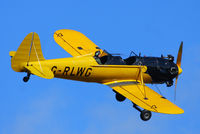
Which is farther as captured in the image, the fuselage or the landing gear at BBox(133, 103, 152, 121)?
the landing gear at BBox(133, 103, 152, 121)

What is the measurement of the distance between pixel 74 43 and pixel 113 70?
12.8 feet

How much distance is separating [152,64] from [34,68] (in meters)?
5.84

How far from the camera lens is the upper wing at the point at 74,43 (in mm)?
26344

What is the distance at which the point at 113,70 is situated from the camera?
77.8ft

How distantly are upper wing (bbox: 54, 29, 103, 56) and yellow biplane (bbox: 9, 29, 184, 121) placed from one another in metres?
0.05

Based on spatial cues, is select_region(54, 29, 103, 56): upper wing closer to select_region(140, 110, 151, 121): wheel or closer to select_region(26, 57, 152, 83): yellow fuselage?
select_region(26, 57, 152, 83): yellow fuselage

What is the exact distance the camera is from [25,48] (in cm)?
2112

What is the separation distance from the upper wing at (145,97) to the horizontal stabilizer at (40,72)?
3.35 m

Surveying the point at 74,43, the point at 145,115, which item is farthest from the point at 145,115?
the point at 74,43

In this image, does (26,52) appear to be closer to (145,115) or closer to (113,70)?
(113,70)

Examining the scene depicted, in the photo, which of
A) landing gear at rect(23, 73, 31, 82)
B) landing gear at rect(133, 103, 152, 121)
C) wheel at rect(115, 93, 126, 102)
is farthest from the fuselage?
landing gear at rect(133, 103, 152, 121)

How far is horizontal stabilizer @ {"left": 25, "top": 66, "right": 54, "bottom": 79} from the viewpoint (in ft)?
69.6

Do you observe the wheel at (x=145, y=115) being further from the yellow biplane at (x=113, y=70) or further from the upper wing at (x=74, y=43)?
the upper wing at (x=74, y=43)

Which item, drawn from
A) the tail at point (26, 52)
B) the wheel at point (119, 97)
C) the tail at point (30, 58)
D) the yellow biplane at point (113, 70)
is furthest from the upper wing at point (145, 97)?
the tail at point (26, 52)
